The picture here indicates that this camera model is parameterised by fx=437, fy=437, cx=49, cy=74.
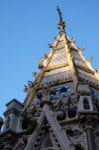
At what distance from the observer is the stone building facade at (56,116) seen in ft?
65.8

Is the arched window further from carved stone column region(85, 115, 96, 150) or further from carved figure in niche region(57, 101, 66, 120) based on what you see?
carved figure in niche region(57, 101, 66, 120)

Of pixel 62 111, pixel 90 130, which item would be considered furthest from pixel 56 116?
pixel 90 130

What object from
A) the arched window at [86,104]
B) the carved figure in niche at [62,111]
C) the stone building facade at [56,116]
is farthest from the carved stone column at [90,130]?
the carved figure in niche at [62,111]

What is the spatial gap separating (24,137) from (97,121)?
375 centimetres

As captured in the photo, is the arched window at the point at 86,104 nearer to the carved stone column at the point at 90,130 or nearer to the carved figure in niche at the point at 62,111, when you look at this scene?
the carved stone column at the point at 90,130

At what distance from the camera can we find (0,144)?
845 inches

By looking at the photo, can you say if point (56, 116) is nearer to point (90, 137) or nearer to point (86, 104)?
point (86, 104)

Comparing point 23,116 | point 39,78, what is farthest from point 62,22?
point 23,116

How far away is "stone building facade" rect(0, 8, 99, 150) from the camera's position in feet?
65.8

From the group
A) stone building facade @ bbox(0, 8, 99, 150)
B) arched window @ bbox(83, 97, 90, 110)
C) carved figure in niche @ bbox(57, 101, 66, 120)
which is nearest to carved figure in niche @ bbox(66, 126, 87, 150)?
stone building facade @ bbox(0, 8, 99, 150)

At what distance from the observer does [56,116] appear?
72.6ft

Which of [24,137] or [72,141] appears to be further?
[24,137]

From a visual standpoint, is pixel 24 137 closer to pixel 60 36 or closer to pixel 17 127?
pixel 17 127

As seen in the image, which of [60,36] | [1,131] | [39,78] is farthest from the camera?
[60,36]
